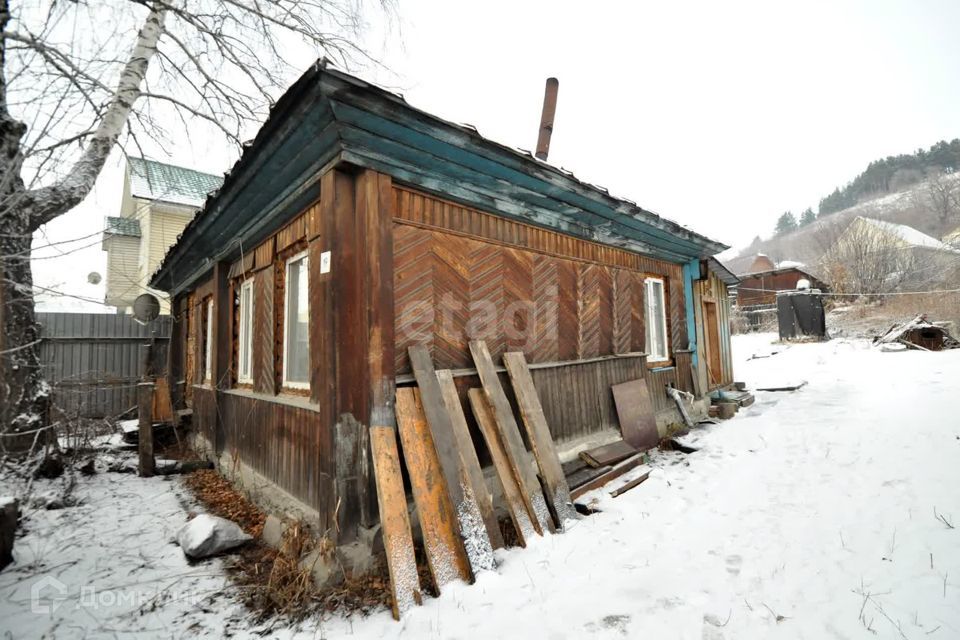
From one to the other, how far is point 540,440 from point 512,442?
408 mm

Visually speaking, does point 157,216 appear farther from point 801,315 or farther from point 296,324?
point 801,315

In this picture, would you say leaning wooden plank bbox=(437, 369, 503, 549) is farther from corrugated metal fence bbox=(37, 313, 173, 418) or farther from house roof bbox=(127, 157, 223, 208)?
house roof bbox=(127, 157, 223, 208)

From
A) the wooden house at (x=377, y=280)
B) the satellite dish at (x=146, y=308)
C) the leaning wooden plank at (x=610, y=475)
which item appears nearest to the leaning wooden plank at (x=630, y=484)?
the leaning wooden plank at (x=610, y=475)

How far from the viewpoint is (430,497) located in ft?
9.55

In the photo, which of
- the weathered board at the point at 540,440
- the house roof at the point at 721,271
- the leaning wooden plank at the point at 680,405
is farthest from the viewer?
the house roof at the point at 721,271

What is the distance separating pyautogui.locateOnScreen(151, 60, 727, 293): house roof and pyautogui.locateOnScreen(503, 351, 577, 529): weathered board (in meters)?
1.60

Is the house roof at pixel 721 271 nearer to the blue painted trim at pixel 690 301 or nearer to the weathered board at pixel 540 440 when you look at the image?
the blue painted trim at pixel 690 301

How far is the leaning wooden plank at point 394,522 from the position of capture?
8.33ft

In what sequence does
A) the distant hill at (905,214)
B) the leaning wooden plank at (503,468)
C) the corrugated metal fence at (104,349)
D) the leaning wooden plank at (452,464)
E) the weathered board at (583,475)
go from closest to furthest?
the leaning wooden plank at (452,464) → the leaning wooden plank at (503,468) → the weathered board at (583,475) → the corrugated metal fence at (104,349) → the distant hill at (905,214)

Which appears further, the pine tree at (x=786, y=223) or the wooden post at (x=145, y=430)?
the pine tree at (x=786, y=223)

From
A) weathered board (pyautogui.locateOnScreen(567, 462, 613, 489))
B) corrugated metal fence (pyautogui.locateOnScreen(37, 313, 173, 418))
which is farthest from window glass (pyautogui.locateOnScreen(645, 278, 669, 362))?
corrugated metal fence (pyautogui.locateOnScreen(37, 313, 173, 418))

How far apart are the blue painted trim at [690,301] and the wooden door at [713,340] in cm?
142

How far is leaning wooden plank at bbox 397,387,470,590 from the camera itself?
9.05ft

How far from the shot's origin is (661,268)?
22.4ft
